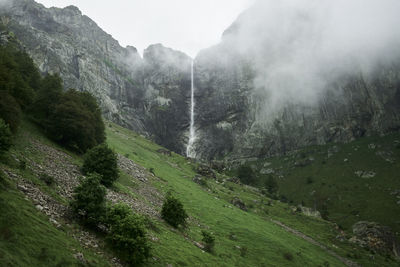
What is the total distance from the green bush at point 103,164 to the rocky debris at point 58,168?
1.53 m

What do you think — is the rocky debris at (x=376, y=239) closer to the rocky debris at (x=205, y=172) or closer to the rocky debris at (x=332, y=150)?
the rocky debris at (x=205, y=172)

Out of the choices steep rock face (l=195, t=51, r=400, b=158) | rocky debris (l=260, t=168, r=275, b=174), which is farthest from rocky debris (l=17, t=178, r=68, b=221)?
steep rock face (l=195, t=51, r=400, b=158)

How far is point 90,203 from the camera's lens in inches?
768

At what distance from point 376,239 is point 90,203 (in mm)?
81412

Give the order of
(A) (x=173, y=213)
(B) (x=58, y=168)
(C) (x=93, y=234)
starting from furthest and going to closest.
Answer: (A) (x=173, y=213)
(B) (x=58, y=168)
(C) (x=93, y=234)

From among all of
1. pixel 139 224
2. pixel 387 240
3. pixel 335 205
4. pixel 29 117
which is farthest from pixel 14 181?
pixel 335 205

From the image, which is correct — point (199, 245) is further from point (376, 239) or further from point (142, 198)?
point (376, 239)

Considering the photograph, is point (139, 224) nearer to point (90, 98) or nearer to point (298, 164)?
point (90, 98)

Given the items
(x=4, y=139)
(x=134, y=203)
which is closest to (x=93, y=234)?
(x=4, y=139)

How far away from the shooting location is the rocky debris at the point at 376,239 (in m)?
67.2

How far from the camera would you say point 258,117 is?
196625 mm

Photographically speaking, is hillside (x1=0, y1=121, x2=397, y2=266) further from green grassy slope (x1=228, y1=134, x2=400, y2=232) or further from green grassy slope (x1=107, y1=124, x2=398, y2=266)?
green grassy slope (x1=228, y1=134, x2=400, y2=232)

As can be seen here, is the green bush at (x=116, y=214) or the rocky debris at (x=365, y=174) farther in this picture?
the rocky debris at (x=365, y=174)

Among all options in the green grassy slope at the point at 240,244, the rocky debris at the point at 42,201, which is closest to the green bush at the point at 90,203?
the rocky debris at the point at 42,201
